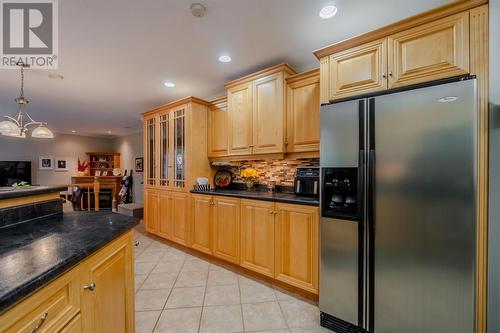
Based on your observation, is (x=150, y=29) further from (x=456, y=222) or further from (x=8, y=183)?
(x=8, y=183)

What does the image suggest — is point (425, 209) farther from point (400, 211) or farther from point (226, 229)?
point (226, 229)

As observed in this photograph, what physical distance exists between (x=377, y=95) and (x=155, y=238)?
3.93 metres

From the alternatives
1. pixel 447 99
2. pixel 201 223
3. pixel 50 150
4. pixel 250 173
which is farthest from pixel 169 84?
pixel 50 150

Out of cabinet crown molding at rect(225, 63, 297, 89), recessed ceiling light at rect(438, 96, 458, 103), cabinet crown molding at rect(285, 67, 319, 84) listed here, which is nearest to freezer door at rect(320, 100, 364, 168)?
recessed ceiling light at rect(438, 96, 458, 103)

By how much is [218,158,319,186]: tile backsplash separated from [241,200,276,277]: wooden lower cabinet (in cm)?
63

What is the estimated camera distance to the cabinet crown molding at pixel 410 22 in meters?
1.35

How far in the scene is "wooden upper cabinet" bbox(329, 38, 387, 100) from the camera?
5.31 ft

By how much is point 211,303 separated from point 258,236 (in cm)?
78

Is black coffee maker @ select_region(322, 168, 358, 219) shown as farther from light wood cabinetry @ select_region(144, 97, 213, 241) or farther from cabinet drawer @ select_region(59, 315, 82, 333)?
light wood cabinetry @ select_region(144, 97, 213, 241)

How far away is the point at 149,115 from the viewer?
12.6 ft

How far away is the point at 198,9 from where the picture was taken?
1.67 metres

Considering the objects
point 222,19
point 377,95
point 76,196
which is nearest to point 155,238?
point 76,196

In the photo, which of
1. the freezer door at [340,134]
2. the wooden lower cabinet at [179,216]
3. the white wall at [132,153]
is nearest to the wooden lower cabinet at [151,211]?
the wooden lower cabinet at [179,216]

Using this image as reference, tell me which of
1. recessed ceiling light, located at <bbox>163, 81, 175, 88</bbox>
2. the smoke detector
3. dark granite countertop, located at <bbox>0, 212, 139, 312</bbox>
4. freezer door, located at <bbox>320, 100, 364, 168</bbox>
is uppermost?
recessed ceiling light, located at <bbox>163, 81, 175, 88</bbox>
